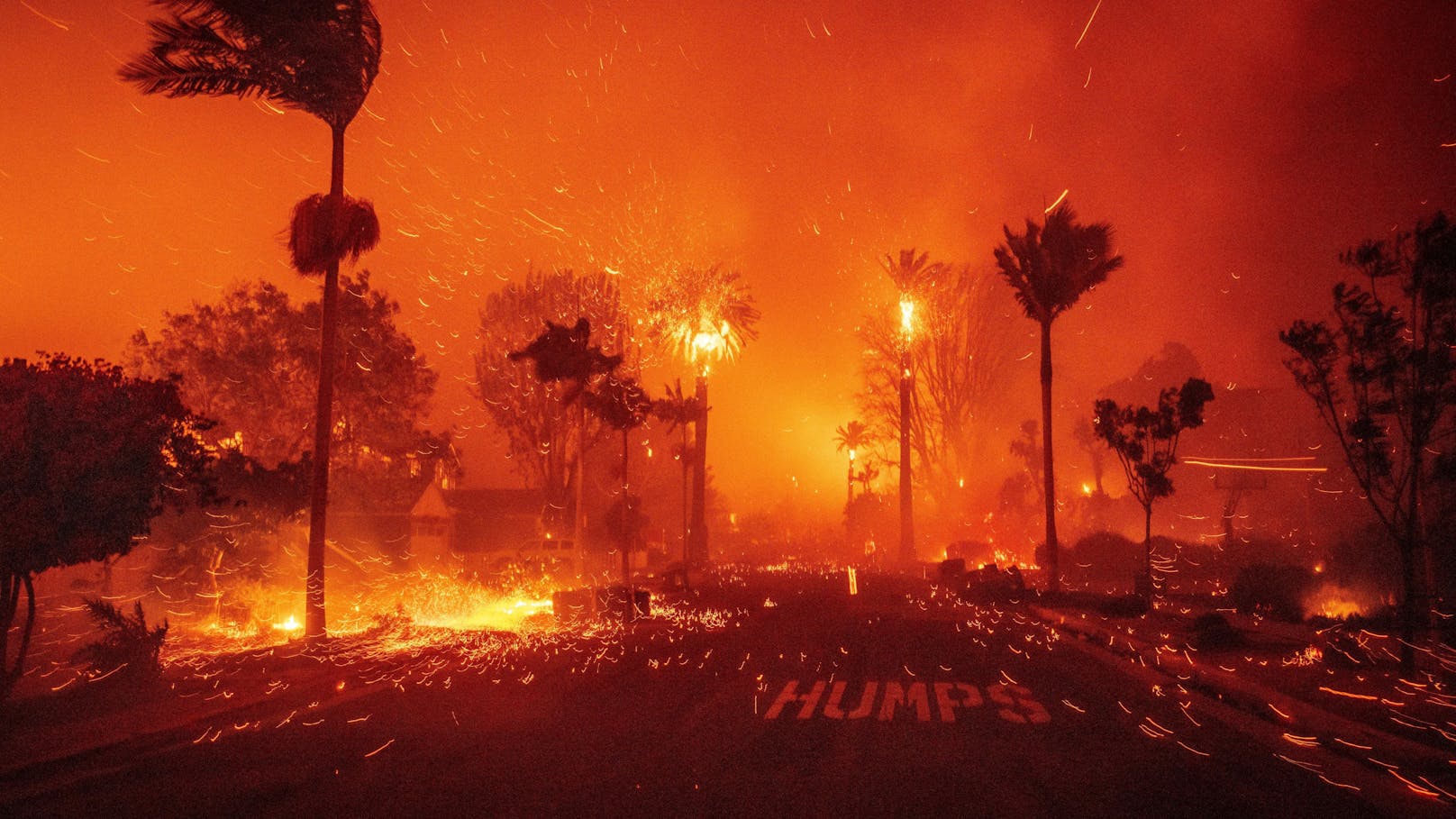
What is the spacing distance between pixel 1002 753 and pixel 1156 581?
28196mm

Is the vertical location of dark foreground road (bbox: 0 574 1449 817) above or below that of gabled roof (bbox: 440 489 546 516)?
below

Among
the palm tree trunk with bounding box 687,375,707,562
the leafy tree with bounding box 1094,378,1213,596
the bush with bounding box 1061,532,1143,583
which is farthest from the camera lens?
the palm tree trunk with bounding box 687,375,707,562

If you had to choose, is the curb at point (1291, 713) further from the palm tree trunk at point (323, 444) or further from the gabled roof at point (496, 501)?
the gabled roof at point (496, 501)

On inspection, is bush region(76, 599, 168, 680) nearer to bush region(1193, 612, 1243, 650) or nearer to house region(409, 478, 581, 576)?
bush region(1193, 612, 1243, 650)

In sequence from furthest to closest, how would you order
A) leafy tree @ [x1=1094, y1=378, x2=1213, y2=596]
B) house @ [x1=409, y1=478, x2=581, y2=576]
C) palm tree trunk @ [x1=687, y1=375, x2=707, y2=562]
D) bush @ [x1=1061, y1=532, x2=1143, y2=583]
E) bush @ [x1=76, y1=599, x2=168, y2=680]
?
palm tree trunk @ [x1=687, y1=375, x2=707, y2=562] < house @ [x1=409, y1=478, x2=581, y2=576] < bush @ [x1=1061, y1=532, x2=1143, y2=583] < leafy tree @ [x1=1094, y1=378, x2=1213, y2=596] < bush @ [x1=76, y1=599, x2=168, y2=680]

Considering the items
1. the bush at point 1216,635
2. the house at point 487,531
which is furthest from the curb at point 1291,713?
the house at point 487,531

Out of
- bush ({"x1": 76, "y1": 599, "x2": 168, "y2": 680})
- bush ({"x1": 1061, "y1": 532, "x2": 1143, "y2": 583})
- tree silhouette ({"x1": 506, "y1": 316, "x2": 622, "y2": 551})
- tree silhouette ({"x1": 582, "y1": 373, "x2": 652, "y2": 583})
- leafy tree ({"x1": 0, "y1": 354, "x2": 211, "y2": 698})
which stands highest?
tree silhouette ({"x1": 506, "y1": 316, "x2": 622, "y2": 551})

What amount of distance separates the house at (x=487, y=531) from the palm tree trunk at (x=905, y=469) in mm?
19256

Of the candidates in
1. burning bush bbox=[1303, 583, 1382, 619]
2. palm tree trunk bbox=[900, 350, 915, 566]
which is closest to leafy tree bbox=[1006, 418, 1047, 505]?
palm tree trunk bbox=[900, 350, 915, 566]

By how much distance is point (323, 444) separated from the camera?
1858 centimetres

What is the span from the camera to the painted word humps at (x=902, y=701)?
37.7 feet

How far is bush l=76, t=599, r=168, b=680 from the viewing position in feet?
41.9

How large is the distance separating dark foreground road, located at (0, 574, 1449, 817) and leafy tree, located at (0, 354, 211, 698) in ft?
8.08

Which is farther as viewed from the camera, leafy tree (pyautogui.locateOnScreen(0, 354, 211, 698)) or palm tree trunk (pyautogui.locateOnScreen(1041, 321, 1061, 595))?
palm tree trunk (pyautogui.locateOnScreen(1041, 321, 1061, 595))
